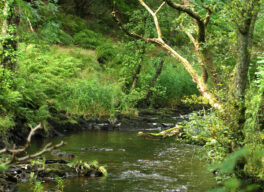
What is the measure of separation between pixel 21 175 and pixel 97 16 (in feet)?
75.8

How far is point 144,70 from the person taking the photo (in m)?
21.4

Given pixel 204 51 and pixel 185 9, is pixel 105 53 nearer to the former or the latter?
pixel 204 51

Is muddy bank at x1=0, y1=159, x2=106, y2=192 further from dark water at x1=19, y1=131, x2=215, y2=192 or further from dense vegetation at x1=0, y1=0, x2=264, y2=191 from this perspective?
dense vegetation at x1=0, y1=0, x2=264, y2=191

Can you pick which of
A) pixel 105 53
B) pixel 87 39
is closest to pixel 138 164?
pixel 105 53

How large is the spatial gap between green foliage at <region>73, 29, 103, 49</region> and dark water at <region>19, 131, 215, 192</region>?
10925mm

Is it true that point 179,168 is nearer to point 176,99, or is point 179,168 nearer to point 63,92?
point 63,92

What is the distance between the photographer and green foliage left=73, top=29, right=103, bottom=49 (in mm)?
23948

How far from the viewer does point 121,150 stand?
11188 mm

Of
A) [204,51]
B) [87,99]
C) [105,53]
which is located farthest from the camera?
[105,53]

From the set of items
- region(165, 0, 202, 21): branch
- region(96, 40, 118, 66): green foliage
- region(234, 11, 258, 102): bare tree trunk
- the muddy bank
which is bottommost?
the muddy bank

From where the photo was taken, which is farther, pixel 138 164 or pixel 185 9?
pixel 138 164

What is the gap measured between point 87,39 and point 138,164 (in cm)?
1590

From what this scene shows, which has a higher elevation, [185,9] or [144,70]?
[185,9]

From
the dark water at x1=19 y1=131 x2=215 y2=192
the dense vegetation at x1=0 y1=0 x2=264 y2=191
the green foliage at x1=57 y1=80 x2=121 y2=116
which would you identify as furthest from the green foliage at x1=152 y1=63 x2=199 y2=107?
the dark water at x1=19 y1=131 x2=215 y2=192
